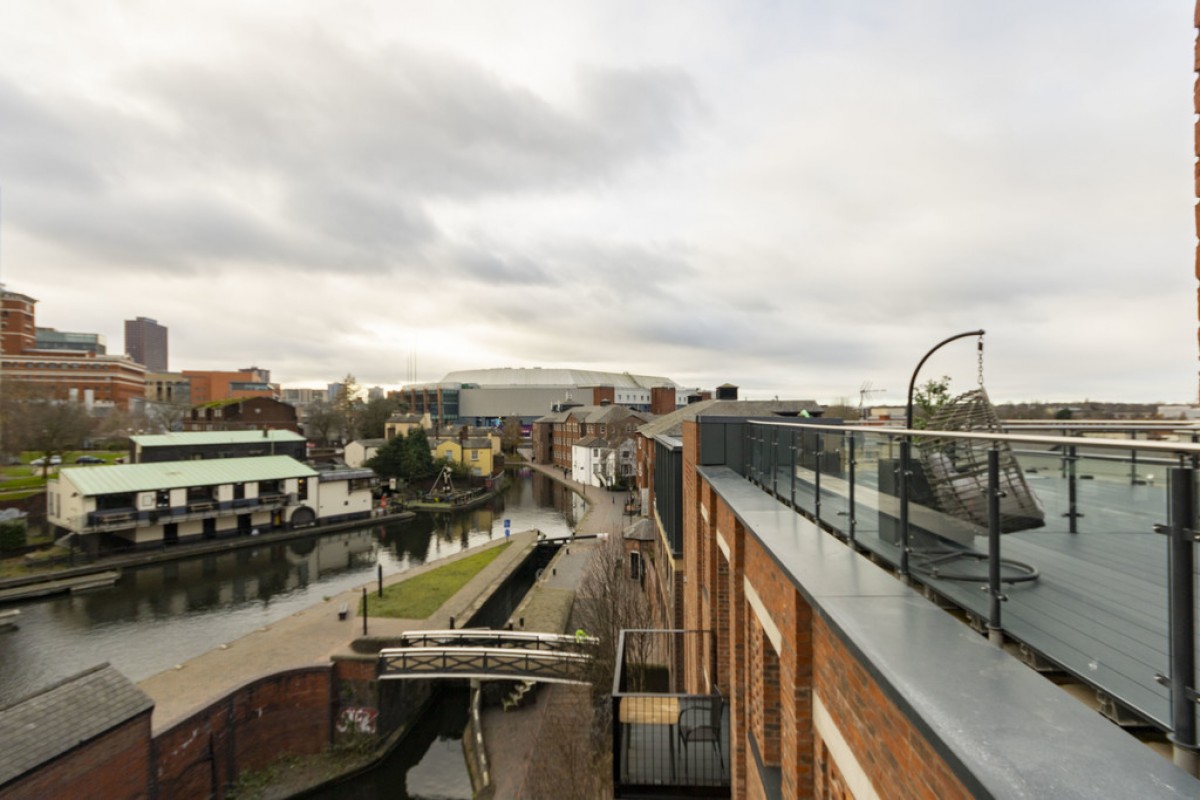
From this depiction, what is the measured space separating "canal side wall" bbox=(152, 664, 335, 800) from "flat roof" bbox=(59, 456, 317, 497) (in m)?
23.4

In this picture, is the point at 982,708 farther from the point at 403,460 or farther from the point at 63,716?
the point at 403,460

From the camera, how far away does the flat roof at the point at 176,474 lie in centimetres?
3120

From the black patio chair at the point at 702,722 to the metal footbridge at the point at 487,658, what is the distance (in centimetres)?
772

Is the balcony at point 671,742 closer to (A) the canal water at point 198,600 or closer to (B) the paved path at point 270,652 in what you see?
(B) the paved path at point 270,652

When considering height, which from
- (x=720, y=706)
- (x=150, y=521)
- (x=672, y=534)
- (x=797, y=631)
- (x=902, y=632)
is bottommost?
(x=150, y=521)

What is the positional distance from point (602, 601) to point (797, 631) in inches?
524

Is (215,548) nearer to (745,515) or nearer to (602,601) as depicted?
(602,601)

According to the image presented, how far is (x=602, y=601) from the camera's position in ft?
53.6

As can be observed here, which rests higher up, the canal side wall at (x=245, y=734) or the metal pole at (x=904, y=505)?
the metal pole at (x=904, y=505)

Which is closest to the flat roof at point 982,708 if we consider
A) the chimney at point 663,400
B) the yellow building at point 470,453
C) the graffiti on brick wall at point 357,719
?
the graffiti on brick wall at point 357,719

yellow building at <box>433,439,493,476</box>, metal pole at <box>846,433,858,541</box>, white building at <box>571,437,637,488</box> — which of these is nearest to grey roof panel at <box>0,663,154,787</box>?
metal pole at <box>846,433,858,541</box>

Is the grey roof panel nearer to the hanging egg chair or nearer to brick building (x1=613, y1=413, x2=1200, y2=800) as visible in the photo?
brick building (x1=613, y1=413, x2=1200, y2=800)

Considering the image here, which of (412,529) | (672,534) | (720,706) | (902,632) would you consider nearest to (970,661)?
(902,632)

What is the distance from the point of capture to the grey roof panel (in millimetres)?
9688
